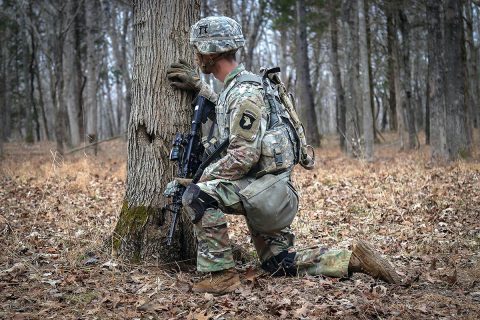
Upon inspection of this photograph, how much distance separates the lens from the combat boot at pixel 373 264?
13.0ft

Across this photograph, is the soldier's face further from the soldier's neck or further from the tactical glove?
the tactical glove

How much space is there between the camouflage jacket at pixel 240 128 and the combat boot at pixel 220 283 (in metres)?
0.76

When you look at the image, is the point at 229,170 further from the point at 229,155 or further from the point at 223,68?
the point at 223,68

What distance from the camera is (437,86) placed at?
1191 centimetres

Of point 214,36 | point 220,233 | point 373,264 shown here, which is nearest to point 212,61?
point 214,36

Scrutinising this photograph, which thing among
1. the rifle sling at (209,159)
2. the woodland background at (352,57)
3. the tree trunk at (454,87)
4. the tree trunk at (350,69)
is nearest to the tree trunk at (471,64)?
the woodland background at (352,57)

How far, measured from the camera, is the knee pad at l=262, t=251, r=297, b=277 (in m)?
4.29

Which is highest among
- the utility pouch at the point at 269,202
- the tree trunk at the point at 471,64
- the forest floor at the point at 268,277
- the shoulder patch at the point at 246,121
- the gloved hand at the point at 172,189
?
the tree trunk at the point at 471,64

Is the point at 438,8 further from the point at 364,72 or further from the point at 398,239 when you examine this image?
the point at 398,239

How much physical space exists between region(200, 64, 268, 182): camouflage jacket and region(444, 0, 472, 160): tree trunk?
9.04 metres

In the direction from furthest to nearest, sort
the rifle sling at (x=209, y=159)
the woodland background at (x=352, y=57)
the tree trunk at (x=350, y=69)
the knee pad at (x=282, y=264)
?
the tree trunk at (x=350, y=69)
the woodland background at (x=352, y=57)
the knee pad at (x=282, y=264)
the rifle sling at (x=209, y=159)

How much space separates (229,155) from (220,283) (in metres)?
1.00

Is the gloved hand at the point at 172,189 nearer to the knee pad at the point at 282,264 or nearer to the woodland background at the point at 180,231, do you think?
the woodland background at the point at 180,231

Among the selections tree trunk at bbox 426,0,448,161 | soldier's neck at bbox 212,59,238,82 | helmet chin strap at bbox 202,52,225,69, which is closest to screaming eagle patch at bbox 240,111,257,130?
soldier's neck at bbox 212,59,238,82
